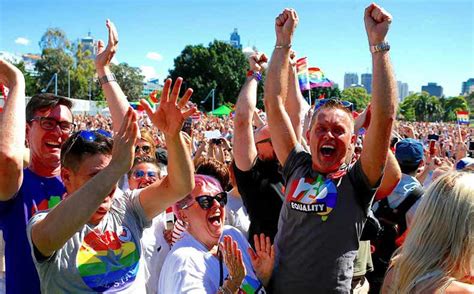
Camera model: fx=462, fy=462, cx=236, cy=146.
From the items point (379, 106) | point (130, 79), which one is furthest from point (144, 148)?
point (130, 79)

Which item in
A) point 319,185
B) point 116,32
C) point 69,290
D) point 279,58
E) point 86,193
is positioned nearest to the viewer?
point 86,193

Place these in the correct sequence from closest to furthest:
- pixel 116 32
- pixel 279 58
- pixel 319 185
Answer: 1. pixel 319 185
2. pixel 279 58
3. pixel 116 32

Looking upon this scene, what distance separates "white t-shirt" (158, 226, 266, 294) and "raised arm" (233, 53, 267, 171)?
82 centimetres

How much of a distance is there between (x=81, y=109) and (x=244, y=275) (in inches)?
1659

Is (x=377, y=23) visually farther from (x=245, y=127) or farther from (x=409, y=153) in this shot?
(x=409, y=153)

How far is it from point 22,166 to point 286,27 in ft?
5.48

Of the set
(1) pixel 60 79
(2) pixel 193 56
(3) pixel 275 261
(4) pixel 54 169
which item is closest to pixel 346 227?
(3) pixel 275 261

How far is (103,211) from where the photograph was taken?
6.56 feet

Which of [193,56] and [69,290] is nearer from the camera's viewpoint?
[69,290]

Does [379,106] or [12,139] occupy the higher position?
[379,106]

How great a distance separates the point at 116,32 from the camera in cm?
313

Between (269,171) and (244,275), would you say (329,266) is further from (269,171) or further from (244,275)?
(269,171)

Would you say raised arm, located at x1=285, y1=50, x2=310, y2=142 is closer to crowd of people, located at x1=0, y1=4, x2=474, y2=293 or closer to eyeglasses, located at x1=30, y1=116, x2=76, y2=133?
crowd of people, located at x1=0, y1=4, x2=474, y2=293

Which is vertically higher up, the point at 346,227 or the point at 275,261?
the point at 346,227
